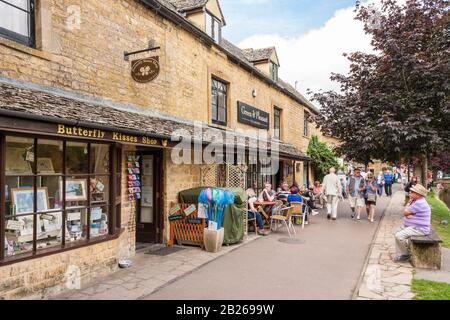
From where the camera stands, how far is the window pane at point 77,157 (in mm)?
5324

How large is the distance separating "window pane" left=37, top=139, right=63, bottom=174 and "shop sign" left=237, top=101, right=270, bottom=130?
8.06 metres

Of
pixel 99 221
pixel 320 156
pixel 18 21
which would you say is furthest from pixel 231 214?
pixel 320 156

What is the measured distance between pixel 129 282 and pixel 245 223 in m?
4.48

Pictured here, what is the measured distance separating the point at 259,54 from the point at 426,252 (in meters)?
12.3

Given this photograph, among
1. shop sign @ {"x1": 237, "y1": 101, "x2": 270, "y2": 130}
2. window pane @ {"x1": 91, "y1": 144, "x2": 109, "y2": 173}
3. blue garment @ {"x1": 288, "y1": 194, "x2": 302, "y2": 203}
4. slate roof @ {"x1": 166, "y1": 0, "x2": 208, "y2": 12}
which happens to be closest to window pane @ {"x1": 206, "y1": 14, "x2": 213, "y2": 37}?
slate roof @ {"x1": 166, "y1": 0, "x2": 208, "y2": 12}

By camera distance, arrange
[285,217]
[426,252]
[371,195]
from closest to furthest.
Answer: [426,252], [285,217], [371,195]

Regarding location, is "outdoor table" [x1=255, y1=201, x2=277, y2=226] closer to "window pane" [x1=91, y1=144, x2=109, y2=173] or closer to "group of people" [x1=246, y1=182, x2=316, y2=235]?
"group of people" [x1=246, y1=182, x2=316, y2=235]

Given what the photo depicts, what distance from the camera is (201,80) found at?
10.1 metres

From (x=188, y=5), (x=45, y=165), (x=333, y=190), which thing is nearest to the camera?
(x=45, y=165)

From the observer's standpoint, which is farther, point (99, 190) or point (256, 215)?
point (256, 215)

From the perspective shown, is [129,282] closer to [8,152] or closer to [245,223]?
[8,152]

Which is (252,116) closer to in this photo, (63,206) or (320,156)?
(320,156)

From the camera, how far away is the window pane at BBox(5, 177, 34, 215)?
179 inches

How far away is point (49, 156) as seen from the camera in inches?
200
